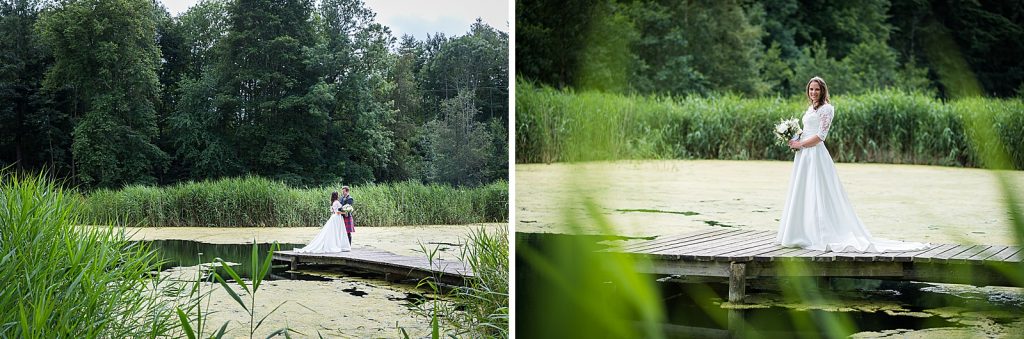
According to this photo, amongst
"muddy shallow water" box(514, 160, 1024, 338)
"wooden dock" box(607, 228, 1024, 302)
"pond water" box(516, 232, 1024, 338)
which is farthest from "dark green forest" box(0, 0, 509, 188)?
"wooden dock" box(607, 228, 1024, 302)

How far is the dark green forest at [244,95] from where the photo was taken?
2621 millimetres

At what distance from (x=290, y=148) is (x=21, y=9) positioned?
33.6 inches

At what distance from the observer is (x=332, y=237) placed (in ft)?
10.1

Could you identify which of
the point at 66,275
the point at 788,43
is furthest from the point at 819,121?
the point at 788,43

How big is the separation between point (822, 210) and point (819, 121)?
46 centimetres

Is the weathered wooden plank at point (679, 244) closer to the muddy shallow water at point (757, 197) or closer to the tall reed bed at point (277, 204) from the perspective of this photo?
the muddy shallow water at point (757, 197)

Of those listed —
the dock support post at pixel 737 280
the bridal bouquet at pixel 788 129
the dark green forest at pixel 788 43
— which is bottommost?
the dock support post at pixel 737 280

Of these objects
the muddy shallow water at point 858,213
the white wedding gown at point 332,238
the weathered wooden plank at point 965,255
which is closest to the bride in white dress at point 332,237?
the white wedding gown at point 332,238

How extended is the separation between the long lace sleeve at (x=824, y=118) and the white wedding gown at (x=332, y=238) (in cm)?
283

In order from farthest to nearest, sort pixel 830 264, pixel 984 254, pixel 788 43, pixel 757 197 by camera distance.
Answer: pixel 788 43, pixel 757 197, pixel 830 264, pixel 984 254

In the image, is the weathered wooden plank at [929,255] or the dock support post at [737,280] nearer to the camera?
the weathered wooden plank at [929,255]

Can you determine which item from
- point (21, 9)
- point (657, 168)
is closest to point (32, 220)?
point (21, 9)

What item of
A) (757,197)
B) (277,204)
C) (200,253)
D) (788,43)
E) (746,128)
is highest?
(788,43)

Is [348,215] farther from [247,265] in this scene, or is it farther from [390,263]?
[247,265]
